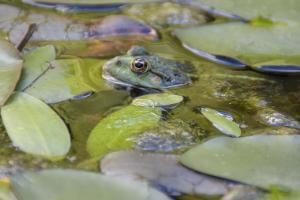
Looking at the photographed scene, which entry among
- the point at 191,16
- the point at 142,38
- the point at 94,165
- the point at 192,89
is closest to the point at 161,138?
the point at 94,165

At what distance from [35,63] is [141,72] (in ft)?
1.12

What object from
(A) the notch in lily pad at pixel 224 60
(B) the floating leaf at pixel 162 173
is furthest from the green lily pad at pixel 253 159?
(A) the notch in lily pad at pixel 224 60

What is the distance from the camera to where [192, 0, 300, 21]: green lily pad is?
7.53 feet

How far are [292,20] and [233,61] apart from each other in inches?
14.3

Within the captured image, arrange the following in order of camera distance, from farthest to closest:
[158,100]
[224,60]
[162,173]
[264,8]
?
[264,8]
[224,60]
[158,100]
[162,173]

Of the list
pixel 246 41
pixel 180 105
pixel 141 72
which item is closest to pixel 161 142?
pixel 180 105

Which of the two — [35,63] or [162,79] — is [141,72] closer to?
[162,79]

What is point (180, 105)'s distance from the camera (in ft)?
5.88

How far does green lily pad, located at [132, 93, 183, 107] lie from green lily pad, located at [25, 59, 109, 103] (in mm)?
154

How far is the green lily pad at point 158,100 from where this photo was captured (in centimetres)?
175

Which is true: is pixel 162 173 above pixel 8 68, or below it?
below

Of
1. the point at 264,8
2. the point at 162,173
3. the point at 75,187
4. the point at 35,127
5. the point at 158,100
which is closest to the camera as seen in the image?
the point at 75,187

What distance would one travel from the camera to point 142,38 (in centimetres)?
224

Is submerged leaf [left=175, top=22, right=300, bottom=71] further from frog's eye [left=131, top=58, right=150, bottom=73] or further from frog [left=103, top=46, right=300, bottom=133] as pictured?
frog's eye [left=131, top=58, right=150, bottom=73]
